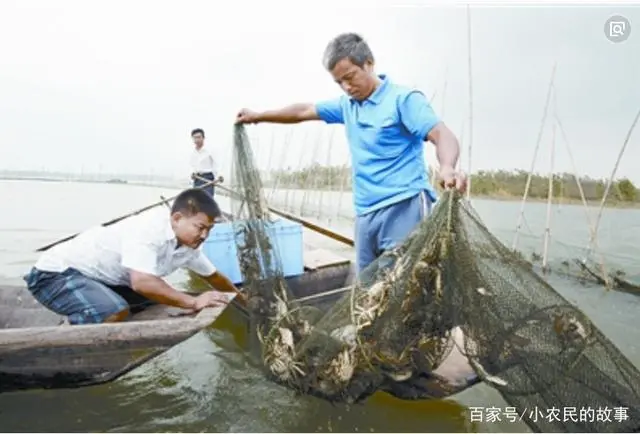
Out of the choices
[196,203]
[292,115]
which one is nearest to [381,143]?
[292,115]

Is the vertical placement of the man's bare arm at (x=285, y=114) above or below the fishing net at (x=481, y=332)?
above

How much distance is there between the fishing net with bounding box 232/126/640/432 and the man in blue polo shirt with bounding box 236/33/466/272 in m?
0.32

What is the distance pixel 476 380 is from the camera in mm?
2340

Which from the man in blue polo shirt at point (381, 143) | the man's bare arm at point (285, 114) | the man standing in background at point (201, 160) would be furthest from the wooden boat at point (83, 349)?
the man standing in background at point (201, 160)

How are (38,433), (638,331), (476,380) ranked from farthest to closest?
(638,331), (38,433), (476,380)

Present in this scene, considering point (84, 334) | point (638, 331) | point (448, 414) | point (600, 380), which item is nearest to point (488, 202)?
point (638, 331)

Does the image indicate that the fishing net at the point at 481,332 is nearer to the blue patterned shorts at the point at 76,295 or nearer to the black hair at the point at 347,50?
the black hair at the point at 347,50

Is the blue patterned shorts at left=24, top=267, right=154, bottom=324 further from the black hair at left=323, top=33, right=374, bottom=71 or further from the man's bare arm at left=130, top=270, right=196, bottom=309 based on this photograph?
the black hair at left=323, top=33, right=374, bottom=71

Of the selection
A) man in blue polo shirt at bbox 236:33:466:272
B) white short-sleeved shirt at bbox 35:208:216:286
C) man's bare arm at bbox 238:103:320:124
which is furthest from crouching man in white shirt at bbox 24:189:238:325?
man in blue polo shirt at bbox 236:33:466:272

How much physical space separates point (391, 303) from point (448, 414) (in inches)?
42.9

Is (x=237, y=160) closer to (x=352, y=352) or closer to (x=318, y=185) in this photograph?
(x=352, y=352)

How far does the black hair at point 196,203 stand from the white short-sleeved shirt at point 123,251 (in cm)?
14

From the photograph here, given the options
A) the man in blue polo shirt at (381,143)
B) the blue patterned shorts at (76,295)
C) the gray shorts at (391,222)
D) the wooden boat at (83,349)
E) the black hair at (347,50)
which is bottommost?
the wooden boat at (83,349)

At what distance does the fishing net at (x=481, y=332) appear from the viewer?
203 cm
